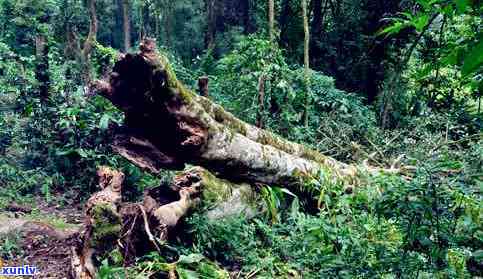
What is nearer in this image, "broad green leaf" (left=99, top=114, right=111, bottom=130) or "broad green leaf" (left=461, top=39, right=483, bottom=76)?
"broad green leaf" (left=461, top=39, right=483, bottom=76)

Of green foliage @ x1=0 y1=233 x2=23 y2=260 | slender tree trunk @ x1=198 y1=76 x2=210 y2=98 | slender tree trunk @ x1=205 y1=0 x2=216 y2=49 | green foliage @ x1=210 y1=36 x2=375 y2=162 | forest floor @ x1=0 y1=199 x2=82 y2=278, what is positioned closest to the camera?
forest floor @ x1=0 y1=199 x2=82 y2=278

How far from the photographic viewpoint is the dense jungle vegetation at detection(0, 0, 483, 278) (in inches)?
127

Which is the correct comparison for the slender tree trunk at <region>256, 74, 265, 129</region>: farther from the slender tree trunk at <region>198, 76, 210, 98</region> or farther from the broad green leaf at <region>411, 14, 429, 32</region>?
the broad green leaf at <region>411, 14, 429, 32</region>

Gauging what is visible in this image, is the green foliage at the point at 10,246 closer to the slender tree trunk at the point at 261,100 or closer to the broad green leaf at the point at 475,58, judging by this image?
the slender tree trunk at the point at 261,100

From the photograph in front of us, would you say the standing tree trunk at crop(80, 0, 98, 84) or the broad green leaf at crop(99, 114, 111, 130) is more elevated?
the standing tree trunk at crop(80, 0, 98, 84)

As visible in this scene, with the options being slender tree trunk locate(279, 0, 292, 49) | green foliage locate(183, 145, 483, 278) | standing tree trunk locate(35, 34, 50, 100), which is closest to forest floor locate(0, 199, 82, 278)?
green foliage locate(183, 145, 483, 278)

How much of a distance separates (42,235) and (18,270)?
74 centimetres

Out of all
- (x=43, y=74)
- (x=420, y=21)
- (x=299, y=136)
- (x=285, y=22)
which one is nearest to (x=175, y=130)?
(x=420, y=21)

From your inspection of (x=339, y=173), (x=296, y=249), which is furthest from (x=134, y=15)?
(x=296, y=249)

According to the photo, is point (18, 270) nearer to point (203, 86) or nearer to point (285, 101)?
point (203, 86)

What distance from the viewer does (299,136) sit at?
8078 millimetres

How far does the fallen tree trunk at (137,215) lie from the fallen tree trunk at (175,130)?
0.28 m

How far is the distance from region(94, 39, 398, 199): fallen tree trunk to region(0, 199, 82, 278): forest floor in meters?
1.29

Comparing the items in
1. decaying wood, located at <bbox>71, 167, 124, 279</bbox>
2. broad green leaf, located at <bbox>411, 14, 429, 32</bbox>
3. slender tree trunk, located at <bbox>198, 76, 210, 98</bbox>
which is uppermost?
broad green leaf, located at <bbox>411, 14, 429, 32</bbox>
